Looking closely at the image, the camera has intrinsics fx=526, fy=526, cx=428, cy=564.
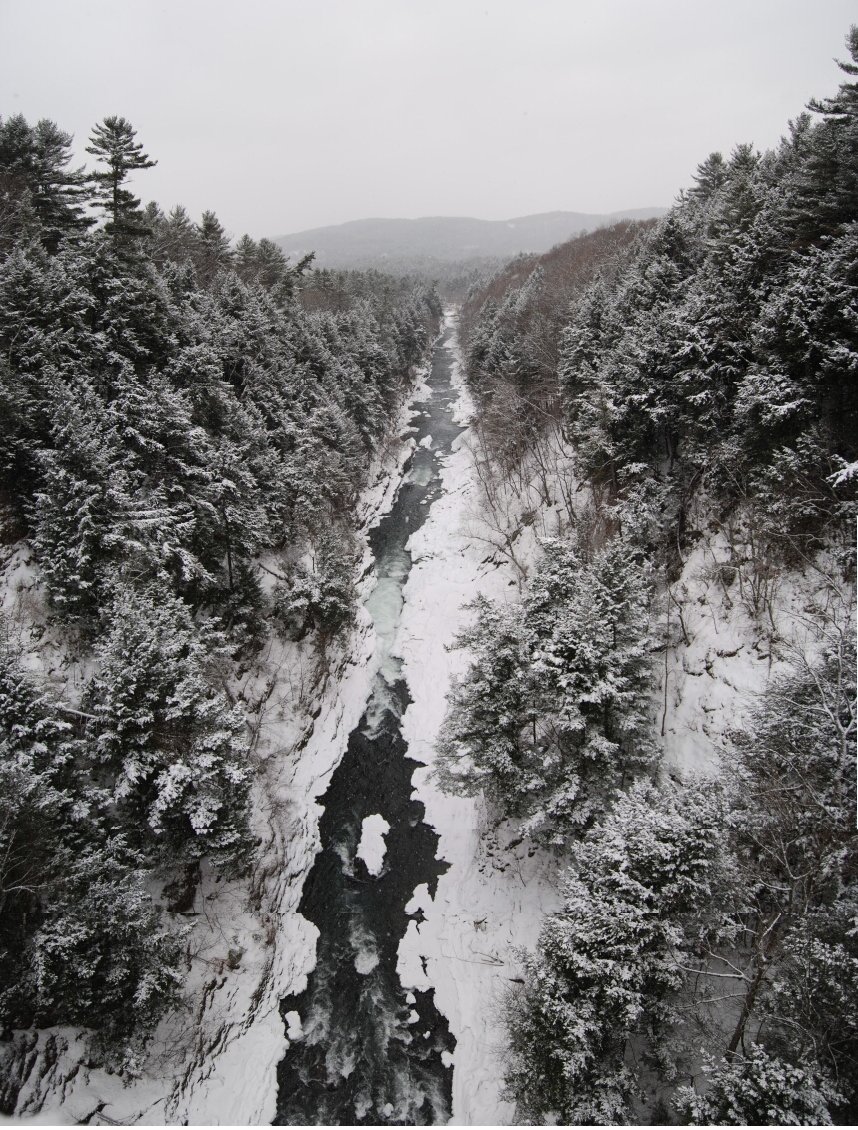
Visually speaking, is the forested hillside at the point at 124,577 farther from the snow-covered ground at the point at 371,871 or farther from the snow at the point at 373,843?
the snow at the point at 373,843

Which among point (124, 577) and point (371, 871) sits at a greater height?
point (124, 577)

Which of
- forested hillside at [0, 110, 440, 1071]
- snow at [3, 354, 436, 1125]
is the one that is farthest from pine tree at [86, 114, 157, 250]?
A: snow at [3, 354, 436, 1125]

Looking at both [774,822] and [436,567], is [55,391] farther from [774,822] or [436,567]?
[774,822]

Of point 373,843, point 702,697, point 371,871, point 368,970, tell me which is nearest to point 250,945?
point 368,970

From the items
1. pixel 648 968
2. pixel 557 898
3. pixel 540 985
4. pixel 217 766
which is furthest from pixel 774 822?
pixel 217 766

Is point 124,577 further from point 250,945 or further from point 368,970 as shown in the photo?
point 368,970

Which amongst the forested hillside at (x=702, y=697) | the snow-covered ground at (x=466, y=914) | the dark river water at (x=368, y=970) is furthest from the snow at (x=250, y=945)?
the forested hillside at (x=702, y=697)

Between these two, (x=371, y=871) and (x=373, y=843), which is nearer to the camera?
(x=371, y=871)
